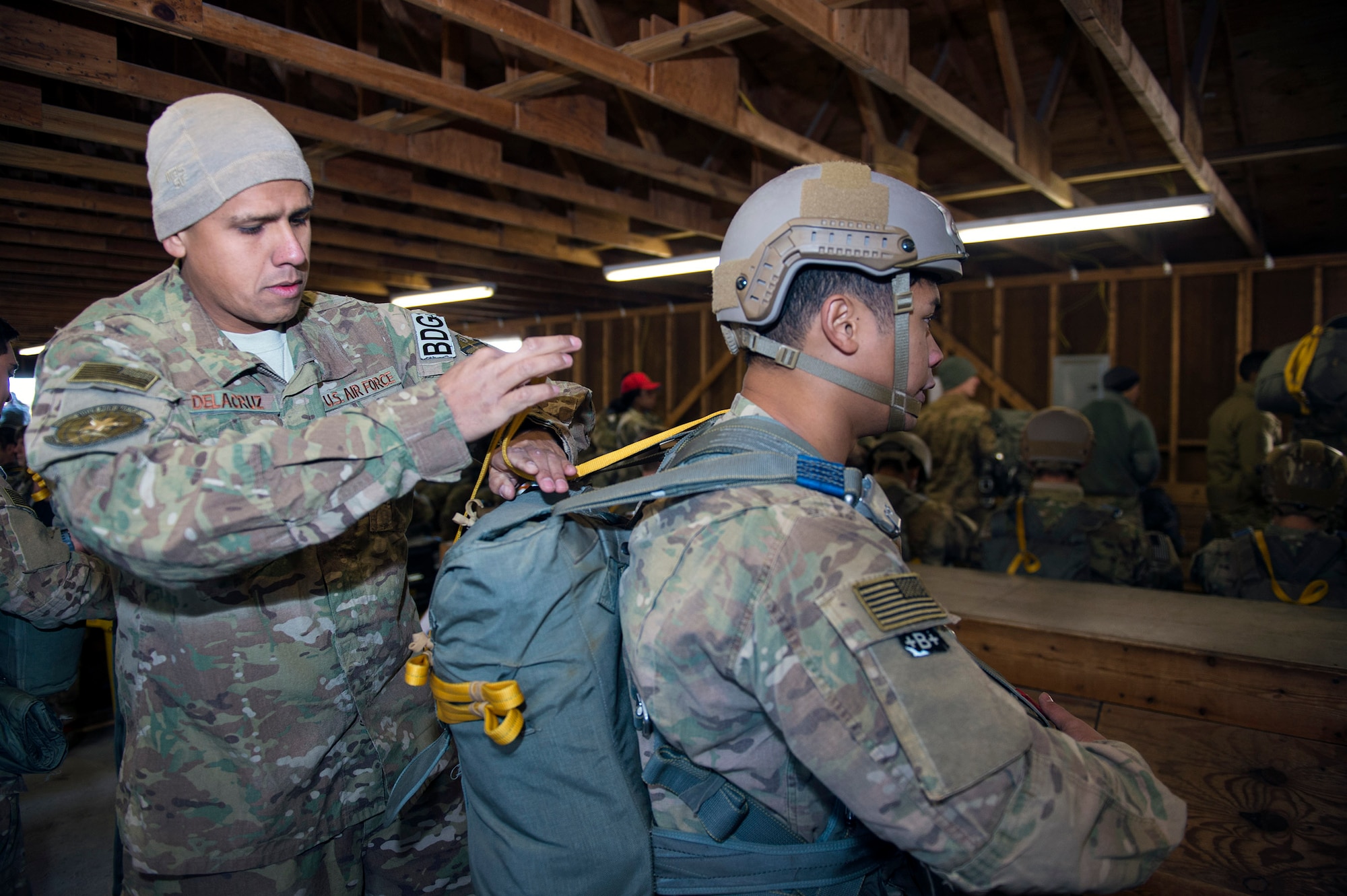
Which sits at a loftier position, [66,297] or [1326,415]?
[66,297]

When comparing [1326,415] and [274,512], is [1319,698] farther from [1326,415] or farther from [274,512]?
[1326,415]

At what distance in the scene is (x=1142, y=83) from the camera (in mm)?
4281

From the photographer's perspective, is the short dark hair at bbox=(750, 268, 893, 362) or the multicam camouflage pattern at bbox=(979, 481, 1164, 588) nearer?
the short dark hair at bbox=(750, 268, 893, 362)

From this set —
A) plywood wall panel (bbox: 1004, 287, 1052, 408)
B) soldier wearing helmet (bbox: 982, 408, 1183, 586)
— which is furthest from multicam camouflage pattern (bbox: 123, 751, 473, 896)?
plywood wall panel (bbox: 1004, 287, 1052, 408)

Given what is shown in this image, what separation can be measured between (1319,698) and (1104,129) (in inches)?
243

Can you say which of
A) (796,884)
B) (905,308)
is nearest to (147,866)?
(796,884)

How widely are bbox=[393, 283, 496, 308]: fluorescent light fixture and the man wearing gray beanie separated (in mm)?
9267

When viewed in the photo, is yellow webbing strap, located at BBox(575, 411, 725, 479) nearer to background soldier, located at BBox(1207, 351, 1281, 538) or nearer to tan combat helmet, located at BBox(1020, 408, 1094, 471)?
tan combat helmet, located at BBox(1020, 408, 1094, 471)

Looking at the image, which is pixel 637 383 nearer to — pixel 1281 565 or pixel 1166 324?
pixel 1281 565

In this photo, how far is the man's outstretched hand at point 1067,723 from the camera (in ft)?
4.45

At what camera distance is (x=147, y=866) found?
5.14 ft

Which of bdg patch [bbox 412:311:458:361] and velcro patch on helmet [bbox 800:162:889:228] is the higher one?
velcro patch on helmet [bbox 800:162:889:228]

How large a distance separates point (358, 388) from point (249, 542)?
2.19ft

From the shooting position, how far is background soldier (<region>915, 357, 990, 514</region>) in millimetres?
7262
